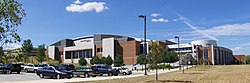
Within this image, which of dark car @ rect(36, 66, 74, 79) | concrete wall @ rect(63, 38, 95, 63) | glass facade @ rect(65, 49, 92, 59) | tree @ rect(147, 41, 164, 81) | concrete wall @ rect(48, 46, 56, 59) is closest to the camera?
tree @ rect(147, 41, 164, 81)

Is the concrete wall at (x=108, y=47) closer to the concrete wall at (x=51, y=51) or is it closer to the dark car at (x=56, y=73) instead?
the concrete wall at (x=51, y=51)

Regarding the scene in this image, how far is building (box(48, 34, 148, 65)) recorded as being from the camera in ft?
429

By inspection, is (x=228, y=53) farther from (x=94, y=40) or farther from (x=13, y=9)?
(x=13, y=9)

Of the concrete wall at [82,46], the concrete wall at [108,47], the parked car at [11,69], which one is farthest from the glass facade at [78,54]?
the parked car at [11,69]

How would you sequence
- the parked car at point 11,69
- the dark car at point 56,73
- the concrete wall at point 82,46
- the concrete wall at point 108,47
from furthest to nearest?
1. the concrete wall at point 82,46
2. the concrete wall at point 108,47
3. the parked car at point 11,69
4. the dark car at point 56,73

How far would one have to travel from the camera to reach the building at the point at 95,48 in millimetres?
130750

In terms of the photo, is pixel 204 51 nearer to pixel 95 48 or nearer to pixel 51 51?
pixel 95 48

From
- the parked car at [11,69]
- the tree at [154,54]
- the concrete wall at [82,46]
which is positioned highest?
the concrete wall at [82,46]

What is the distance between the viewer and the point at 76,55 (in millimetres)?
144250

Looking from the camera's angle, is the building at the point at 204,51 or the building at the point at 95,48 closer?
the building at the point at 95,48

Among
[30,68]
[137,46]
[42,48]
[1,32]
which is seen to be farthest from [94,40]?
[1,32]

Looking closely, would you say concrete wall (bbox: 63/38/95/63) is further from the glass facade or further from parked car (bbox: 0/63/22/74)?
parked car (bbox: 0/63/22/74)

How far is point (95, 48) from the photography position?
137 metres

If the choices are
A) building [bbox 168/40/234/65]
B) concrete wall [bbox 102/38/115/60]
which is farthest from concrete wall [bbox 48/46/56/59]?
building [bbox 168/40/234/65]
